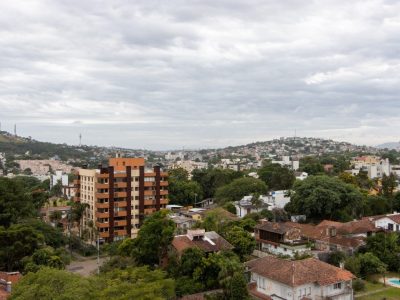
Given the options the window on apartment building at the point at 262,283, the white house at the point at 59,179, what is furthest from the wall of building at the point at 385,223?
the white house at the point at 59,179

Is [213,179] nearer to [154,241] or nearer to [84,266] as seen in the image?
[84,266]

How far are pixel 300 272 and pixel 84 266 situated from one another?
22977mm

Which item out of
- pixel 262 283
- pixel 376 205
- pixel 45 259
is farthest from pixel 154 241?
pixel 376 205

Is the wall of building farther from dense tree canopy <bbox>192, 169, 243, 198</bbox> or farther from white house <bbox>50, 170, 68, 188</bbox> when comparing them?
white house <bbox>50, 170, 68, 188</bbox>

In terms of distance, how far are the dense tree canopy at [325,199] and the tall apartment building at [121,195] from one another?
18.0 meters

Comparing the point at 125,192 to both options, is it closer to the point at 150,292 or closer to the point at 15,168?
the point at 150,292

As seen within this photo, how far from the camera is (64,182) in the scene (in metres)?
98.8

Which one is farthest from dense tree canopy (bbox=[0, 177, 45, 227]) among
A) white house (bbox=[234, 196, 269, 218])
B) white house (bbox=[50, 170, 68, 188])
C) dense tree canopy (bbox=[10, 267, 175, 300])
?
white house (bbox=[50, 170, 68, 188])

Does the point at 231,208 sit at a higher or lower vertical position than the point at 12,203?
lower

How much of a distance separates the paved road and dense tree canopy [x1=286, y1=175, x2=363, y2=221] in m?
24.1

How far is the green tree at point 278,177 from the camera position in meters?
76.8

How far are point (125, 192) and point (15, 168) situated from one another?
100423 millimetres

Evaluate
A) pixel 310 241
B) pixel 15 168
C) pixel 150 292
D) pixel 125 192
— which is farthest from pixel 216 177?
pixel 15 168

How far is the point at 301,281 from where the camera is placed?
3027 centimetres
